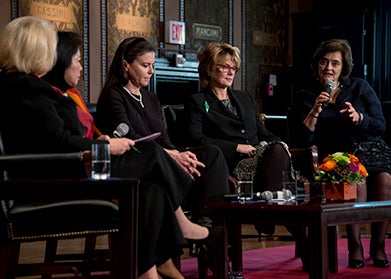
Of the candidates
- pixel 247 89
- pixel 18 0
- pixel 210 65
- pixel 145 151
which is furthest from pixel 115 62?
pixel 247 89

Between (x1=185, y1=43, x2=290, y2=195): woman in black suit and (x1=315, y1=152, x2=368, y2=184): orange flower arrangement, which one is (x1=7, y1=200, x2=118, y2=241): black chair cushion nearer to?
(x1=315, y1=152, x2=368, y2=184): orange flower arrangement

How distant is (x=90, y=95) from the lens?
293 inches

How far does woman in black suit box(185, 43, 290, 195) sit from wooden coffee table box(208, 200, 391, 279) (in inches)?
32.9

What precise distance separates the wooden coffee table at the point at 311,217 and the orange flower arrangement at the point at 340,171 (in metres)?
0.22

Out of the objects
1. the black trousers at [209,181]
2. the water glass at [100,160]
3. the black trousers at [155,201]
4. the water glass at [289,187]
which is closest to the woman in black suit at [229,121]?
the black trousers at [209,181]

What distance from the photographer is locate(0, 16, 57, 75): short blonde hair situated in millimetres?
2709

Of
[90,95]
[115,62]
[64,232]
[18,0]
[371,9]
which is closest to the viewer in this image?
[64,232]

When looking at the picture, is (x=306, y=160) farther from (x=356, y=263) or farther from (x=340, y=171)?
(x=340, y=171)

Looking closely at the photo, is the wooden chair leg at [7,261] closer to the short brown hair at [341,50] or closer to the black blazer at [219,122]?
the black blazer at [219,122]

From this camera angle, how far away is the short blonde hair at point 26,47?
2.71 metres

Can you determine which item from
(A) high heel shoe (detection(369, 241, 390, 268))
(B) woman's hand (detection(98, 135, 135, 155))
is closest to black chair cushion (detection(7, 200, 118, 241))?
(B) woman's hand (detection(98, 135, 135, 155))

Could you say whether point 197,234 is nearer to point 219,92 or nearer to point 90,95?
point 219,92

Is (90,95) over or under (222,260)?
over

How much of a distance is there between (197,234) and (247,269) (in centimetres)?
101
